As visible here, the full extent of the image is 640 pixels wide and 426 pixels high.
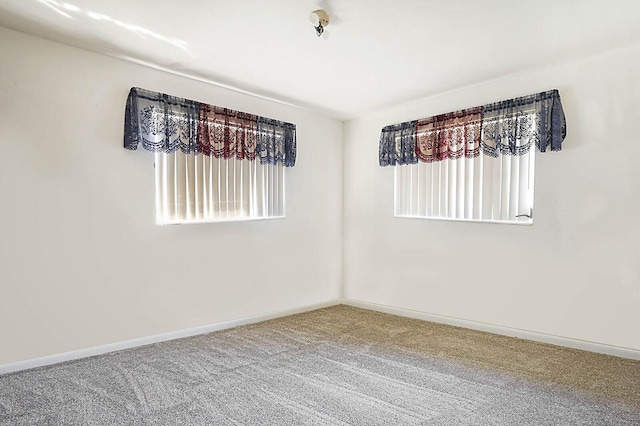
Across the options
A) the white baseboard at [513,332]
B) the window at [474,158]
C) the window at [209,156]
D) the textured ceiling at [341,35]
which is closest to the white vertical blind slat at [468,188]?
the window at [474,158]

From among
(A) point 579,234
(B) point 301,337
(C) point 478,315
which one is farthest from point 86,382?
(A) point 579,234

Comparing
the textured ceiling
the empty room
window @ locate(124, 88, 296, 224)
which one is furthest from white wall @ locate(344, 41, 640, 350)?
window @ locate(124, 88, 296, 224)

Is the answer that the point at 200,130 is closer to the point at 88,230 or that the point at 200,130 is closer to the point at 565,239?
the point at 88,230

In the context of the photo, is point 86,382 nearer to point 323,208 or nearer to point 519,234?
point 323,208

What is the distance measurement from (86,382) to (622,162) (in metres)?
4.29

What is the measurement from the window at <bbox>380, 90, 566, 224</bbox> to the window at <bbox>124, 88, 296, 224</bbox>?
1345mm

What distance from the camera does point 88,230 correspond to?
304 centimetres

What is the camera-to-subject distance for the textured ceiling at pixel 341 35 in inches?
94.6

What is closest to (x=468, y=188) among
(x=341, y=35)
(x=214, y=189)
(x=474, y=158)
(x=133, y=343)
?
(x=474, y=158)

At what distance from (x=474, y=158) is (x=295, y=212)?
2.06 metres

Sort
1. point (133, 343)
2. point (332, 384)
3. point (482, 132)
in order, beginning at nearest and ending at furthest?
point (332, 384), point (133, 343), point (482, 132)

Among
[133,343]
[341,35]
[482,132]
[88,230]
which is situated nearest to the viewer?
[341,35]

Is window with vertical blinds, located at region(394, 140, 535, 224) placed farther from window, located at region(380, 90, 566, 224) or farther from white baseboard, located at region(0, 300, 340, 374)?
white baseboard, located at region(0, 300, 340, 374)

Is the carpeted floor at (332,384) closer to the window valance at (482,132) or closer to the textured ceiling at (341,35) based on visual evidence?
the window valance at (482,132)
